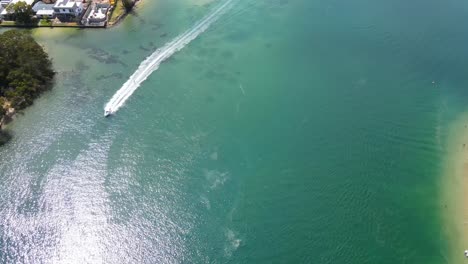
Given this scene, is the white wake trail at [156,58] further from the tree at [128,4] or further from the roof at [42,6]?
the roof at [42,6]

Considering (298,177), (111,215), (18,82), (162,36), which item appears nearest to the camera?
(111,215)

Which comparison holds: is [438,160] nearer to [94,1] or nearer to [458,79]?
[458,79]

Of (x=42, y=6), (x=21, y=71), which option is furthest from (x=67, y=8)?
(x=21, y=71)

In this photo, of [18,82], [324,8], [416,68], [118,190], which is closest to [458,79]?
[416,68]

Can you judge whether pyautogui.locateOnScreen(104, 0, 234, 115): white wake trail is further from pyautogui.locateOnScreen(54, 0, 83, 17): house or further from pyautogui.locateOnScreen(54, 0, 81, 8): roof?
pyautogui.locateOnScreen(54, 0, 81, 8): roof

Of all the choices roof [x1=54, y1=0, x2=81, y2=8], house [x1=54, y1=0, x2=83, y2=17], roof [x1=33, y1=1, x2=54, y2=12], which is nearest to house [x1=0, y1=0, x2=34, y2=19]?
roof [x1=33, y1=1, x2=54, y2=12]
